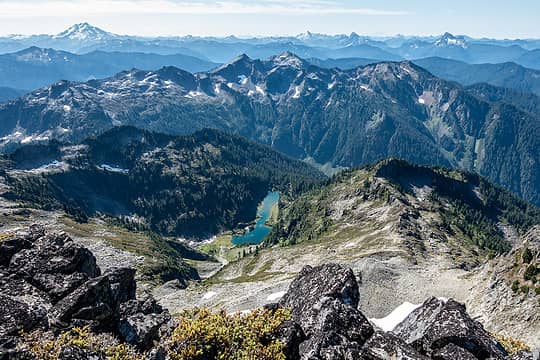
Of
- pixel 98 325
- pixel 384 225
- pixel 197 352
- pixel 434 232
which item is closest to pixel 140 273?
pixel 384 225

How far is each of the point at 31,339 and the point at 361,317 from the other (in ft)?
83.3

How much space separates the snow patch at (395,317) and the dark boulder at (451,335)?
41.3 meters

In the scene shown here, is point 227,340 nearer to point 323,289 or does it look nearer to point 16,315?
point 323,289

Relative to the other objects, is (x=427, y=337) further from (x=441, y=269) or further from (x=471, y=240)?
(x=471, y=240)

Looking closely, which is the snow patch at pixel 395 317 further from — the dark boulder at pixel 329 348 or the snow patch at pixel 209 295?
the snow patch at pixel 209 295

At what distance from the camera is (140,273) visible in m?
171

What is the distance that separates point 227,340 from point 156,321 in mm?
11881

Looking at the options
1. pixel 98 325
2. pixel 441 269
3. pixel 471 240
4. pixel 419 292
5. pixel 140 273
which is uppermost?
pixel 98 325

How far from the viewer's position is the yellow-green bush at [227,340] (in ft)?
86.7

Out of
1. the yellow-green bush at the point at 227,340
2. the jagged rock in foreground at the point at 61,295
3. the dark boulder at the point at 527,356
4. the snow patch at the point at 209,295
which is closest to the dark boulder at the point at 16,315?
the jagged rock in foreground at the point at 61,295

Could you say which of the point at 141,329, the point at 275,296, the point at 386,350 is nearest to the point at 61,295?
the point at 141,329

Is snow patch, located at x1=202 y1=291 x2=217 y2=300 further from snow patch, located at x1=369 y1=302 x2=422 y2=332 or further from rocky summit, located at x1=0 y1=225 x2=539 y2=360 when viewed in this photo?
rocky summit, located at x1=0 y1=225 x2=539 y2=360

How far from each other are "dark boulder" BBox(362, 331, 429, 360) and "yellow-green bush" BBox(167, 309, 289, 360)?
595cm

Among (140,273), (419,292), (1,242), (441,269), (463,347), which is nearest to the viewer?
(463,347)
